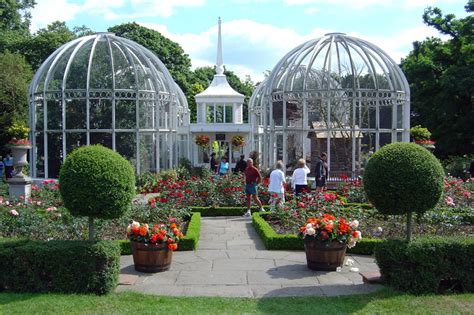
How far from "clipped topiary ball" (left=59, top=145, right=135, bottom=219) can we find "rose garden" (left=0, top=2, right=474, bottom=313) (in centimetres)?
2

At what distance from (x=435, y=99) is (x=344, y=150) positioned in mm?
10561

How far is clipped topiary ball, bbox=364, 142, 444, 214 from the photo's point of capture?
6930 mm

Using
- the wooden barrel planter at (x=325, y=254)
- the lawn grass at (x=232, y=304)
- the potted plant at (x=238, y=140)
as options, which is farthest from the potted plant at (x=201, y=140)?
the lawn grass at (x=232, y=304)

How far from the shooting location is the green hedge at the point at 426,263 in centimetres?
672

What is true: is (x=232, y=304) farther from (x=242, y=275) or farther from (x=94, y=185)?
(x=94, y=185)

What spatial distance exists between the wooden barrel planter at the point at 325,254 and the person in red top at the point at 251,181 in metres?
5.11

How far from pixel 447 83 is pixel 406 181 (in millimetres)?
19587

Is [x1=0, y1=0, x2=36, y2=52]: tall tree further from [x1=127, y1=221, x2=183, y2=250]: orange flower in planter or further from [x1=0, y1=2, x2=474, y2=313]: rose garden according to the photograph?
[x1=127, y1=221, x2=183, y2=250]: orange flower in planter

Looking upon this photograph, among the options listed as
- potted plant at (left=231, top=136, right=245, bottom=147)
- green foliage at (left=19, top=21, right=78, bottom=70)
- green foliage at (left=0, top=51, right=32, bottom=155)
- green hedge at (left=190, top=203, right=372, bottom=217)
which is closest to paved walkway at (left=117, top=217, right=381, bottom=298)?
green hedge at (left=190, top=203, right=372, bottom=217)

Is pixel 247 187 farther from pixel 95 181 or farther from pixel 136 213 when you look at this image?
pixel 95 181

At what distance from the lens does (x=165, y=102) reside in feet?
68.5

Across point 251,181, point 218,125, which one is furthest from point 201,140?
point 251,181

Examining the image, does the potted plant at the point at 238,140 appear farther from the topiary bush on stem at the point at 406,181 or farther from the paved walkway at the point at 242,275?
the topiary bush on stem at the point at 406,181

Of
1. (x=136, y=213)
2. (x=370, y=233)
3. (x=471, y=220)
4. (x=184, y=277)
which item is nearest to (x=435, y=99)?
(x=471, y=220)
